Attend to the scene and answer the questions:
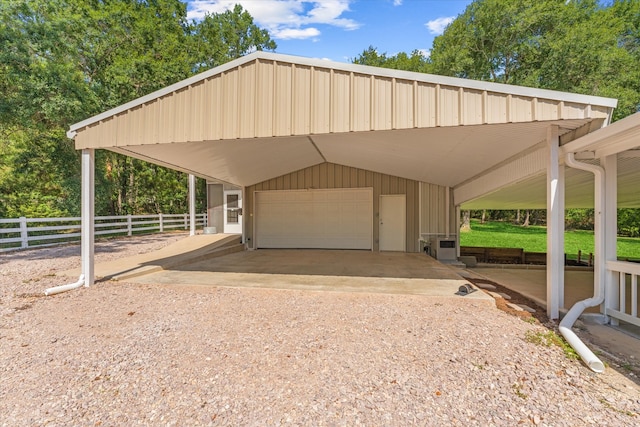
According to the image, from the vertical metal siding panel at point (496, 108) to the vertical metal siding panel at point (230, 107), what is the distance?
3239mm

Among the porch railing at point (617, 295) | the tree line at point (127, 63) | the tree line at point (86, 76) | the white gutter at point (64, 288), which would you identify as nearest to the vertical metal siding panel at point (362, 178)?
the porch railing at point (617, 295)

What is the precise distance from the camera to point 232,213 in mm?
12281

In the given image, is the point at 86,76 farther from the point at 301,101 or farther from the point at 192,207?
the point at 301,101

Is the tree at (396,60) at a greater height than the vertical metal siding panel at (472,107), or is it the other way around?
the tree at (396,60)

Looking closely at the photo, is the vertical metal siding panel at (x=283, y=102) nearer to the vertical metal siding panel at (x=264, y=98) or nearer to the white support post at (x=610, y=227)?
the vertical metal siding panel at (x=264, y=98)

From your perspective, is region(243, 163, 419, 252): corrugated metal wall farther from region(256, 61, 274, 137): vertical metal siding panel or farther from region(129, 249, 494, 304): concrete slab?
region(256, 61, 274, 137): vertical metal siding panel

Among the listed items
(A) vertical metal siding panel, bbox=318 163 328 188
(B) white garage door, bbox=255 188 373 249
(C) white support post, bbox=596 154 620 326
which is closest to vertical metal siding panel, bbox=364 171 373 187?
(B) white garage door, bbox=255 188 373 249

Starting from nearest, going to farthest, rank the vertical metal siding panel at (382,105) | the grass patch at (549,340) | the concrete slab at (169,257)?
the grass patch at (549,340), the vertical metal siding panel at (382,105), the concrete slab at (169,257)

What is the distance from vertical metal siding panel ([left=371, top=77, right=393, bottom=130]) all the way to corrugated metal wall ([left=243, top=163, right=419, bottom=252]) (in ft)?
18.7

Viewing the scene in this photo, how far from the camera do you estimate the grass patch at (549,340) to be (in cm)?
272

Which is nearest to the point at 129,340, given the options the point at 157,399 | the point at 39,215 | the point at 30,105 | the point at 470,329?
the point at 157,399

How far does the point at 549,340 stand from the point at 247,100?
14.8 feet

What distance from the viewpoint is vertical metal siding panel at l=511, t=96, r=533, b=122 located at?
3.44 m

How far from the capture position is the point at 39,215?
532 inches
